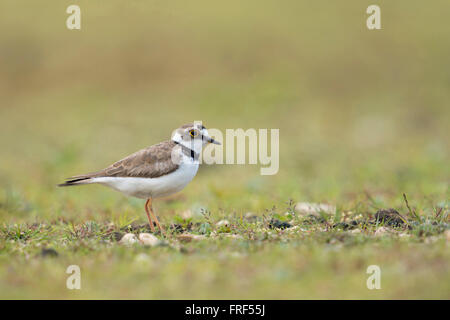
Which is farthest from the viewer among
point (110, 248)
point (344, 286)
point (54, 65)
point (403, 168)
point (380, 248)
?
point (54, 65)

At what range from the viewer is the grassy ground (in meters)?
4.66

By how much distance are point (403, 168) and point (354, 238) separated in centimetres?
515

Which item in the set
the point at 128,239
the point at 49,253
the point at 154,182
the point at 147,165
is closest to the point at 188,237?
the point at 128,239

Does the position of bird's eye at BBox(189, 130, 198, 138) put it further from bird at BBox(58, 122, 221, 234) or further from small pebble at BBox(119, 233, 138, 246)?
small pebble at BBox(119, 233, 138, 246)

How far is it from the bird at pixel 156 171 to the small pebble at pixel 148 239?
0.45 meters

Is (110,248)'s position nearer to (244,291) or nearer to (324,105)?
(244,291)

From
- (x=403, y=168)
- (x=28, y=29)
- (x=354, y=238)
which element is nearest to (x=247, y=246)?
(x=354, y=238)

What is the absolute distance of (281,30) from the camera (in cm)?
1848

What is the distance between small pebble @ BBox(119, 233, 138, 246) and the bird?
394 mm

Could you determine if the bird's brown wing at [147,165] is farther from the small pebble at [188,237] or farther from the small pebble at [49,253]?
the small pebble at [49,253]

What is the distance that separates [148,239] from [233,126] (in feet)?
28.0

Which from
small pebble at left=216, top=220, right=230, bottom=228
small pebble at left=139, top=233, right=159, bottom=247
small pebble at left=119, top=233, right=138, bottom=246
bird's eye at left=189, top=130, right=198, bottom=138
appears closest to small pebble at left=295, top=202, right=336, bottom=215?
small pebble at left=216, top=220, right=230, bottom=228

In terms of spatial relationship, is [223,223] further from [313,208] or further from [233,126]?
[233,126]

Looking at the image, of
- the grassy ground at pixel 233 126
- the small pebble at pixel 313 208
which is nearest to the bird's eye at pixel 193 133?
the grassy ground at pixel 233 126
